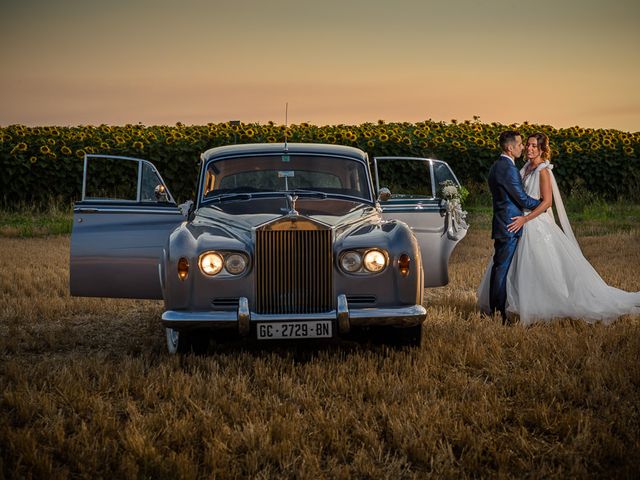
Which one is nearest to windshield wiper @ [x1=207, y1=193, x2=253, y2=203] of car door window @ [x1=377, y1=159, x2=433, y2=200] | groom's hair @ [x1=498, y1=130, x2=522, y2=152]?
groom's hair @ [x1=498, y1=130, x2=522, y2=152]

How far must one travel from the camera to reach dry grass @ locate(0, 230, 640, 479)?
482 centimetres

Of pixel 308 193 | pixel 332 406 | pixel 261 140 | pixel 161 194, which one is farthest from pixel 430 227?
pixel 261 140

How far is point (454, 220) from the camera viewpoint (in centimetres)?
902

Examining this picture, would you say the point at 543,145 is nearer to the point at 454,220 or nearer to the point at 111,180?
the point at 454,220

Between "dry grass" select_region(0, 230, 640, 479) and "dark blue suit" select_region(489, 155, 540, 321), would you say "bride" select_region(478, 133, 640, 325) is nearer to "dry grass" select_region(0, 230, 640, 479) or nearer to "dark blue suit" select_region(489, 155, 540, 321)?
"dark blue suit" select_region(489, 155, 540, 321)

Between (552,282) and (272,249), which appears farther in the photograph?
(552,282)

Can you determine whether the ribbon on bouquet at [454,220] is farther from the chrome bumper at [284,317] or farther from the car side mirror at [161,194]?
the car side mirror at [161,194]

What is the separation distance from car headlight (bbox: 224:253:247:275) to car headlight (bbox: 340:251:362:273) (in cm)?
76

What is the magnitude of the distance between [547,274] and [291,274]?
324 centimetres

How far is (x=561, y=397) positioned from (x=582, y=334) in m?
2.07

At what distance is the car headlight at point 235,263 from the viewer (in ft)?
22.8

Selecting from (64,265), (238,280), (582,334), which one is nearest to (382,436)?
(238,280)

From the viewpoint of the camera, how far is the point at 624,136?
27297 mm

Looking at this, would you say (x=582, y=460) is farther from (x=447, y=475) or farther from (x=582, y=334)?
(x=582, y=334)
